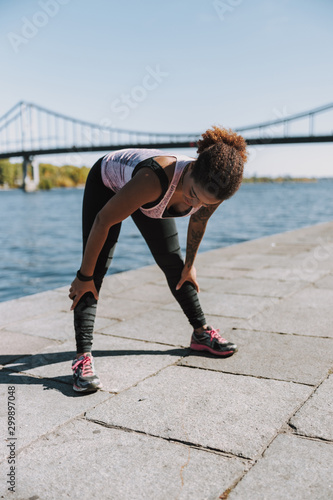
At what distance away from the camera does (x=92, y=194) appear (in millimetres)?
2139

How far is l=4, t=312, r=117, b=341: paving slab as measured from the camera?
280 cm

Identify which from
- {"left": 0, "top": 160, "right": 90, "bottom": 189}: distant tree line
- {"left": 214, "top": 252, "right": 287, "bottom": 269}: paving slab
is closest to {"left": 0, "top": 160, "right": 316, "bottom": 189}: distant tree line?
{"left": 0, "top": 160, "right": 90, "bottom": 189}: distant tree line

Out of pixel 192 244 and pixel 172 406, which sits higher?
pixel 192 244

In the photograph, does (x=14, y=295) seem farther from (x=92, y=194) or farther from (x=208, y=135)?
(x=208, y=135)

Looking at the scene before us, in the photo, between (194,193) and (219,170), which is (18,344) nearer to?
(194,193)

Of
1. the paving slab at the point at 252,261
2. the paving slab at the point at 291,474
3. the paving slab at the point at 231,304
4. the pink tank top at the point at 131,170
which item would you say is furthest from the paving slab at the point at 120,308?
the paving slab at the point at 252,261

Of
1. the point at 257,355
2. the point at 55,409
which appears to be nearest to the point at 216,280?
the point at 257,355

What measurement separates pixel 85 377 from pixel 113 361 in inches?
14.4

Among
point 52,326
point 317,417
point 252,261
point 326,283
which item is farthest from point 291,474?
point 252,261

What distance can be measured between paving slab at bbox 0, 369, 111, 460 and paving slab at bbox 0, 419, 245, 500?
8 centimetres

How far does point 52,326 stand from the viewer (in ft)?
9.77

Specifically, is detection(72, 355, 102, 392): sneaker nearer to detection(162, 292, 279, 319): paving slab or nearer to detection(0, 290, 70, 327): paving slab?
detection(0, 290, 70, 327): paving slab

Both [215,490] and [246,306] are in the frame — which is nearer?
[215,490]

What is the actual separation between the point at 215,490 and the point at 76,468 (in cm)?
41
